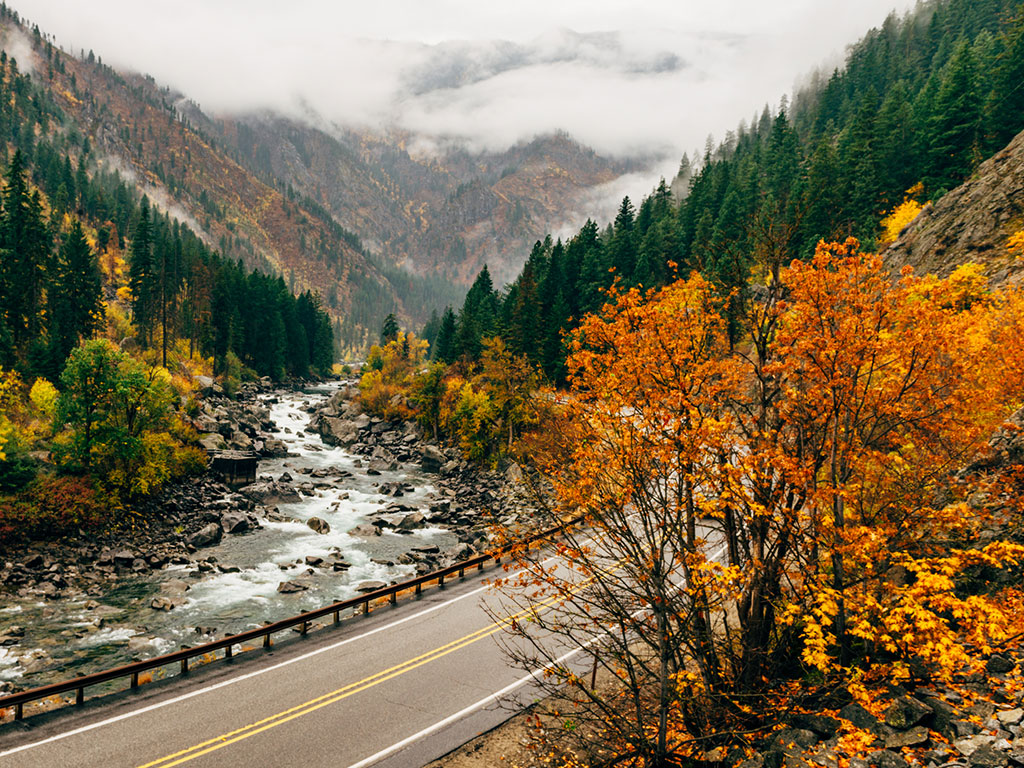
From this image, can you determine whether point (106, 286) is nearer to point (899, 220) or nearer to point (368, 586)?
point (368, 586)

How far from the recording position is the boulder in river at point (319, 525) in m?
35.5

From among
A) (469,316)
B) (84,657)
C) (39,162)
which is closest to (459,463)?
(469,316)

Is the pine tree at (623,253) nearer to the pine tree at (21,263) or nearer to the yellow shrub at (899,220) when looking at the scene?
the yellow shrub at (899,220)

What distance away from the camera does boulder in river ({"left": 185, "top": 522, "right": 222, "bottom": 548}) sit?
31891mm

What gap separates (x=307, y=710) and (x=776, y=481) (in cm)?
1328

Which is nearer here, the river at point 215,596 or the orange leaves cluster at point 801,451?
the orange leaves cluster at point 801,451

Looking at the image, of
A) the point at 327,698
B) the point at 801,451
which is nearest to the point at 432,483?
the point at 327,698

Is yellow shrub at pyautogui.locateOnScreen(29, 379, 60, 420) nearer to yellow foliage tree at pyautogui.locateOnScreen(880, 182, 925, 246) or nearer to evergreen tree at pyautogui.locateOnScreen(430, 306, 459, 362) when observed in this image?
evergreen tree at pyautogui.locateOnScreen(430, 306, 459, 362)

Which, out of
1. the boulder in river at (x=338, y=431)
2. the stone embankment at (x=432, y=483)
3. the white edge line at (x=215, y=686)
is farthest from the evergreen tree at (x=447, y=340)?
the white edge line at (x=215, y=686)

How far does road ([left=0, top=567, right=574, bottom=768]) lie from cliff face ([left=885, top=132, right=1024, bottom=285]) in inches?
1260

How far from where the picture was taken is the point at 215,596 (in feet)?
82.5

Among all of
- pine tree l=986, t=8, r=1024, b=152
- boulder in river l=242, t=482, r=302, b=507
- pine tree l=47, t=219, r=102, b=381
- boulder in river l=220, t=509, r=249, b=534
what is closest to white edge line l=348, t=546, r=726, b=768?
boulder in river l=220, t=509, r=249, b=534

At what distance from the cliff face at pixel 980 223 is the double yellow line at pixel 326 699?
3069 cm

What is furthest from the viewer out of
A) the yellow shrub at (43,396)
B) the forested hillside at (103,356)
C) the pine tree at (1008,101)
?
the pine tree at (1008,101)
